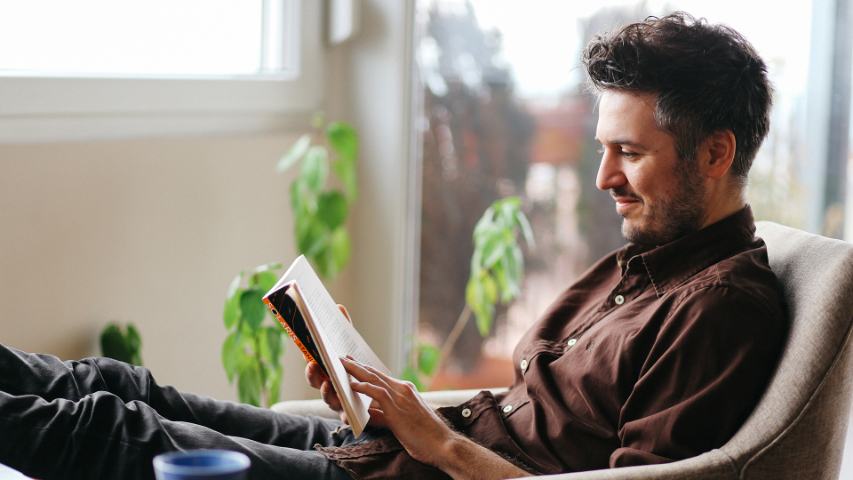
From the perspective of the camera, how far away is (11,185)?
1990mm

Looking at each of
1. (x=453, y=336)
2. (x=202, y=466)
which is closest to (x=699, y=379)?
(x=202, y=466)

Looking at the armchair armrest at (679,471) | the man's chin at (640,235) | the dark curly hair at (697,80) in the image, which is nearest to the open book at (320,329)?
the armchair armrest at (679,471)

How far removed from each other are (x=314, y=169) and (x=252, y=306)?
1.54 ft

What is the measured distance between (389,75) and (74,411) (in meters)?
→ 1.73

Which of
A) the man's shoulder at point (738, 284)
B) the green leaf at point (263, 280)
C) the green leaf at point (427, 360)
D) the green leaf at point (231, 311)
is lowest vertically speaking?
the green leaf at point (427, 360)

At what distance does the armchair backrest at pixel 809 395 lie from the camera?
4.66 ft

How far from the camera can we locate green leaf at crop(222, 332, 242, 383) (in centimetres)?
240

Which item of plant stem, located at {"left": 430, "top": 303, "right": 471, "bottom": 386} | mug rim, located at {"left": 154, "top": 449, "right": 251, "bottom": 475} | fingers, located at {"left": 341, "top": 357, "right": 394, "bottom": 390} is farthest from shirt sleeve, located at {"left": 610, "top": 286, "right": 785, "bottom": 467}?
plant stem, located at {"left": 430, "top": 303, "right": 471, "bottom": 386}

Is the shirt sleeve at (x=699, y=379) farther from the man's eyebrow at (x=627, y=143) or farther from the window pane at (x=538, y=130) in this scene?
the window pane at (x=538, y=130)

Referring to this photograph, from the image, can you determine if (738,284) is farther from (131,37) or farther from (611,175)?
(131,37)

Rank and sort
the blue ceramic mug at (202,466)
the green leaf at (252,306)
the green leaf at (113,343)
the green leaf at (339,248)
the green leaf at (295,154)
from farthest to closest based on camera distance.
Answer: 1. the green leaf at (339,248)
2. the green leaf at (295,154)
3. the green leaf at (252,306)
4. the green leaf at (113,343)
5. the blue ceramic mug at (202,466)

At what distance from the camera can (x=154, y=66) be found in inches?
97.2

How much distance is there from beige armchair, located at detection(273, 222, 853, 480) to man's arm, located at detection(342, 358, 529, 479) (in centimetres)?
20

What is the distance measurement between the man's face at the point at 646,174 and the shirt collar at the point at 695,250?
0.03 meters
